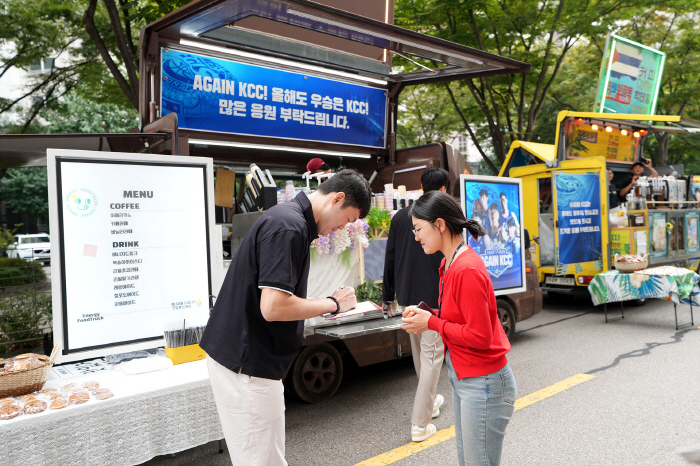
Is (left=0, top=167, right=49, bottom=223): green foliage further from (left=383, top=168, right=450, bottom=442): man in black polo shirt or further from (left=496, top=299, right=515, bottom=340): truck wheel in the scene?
(left=383, top=168, right=450, bottom=442): man in black polo shirt

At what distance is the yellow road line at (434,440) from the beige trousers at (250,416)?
1.74 m

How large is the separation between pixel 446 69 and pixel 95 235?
207 inches

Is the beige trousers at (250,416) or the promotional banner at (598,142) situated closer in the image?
the beige trousers at (250,416)

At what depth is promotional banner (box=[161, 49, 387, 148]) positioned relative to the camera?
5879mm

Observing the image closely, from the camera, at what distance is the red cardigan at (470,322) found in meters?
2.31

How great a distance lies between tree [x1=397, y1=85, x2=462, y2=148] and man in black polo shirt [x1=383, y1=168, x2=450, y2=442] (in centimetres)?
1317

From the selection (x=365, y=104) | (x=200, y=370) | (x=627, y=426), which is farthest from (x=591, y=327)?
(x=200, y=370)

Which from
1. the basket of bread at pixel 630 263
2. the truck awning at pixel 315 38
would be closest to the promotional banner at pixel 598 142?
the basket of bread at pixel 630 263

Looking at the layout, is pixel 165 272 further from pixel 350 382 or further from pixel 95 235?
pixel 350 382

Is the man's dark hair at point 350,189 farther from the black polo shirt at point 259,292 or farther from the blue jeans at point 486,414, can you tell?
the blue jeans at point 486,414

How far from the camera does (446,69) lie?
280 inches

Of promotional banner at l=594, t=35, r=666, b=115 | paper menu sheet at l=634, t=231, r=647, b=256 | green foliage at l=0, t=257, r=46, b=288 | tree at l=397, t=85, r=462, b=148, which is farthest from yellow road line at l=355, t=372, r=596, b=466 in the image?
tree at l=397, t=85, r=462, b=148

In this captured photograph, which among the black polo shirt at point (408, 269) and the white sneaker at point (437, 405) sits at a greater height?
the black polo shirt at point (408, 269)

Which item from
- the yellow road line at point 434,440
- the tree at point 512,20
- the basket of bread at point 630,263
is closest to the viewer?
the yellow road line at point 434,440
